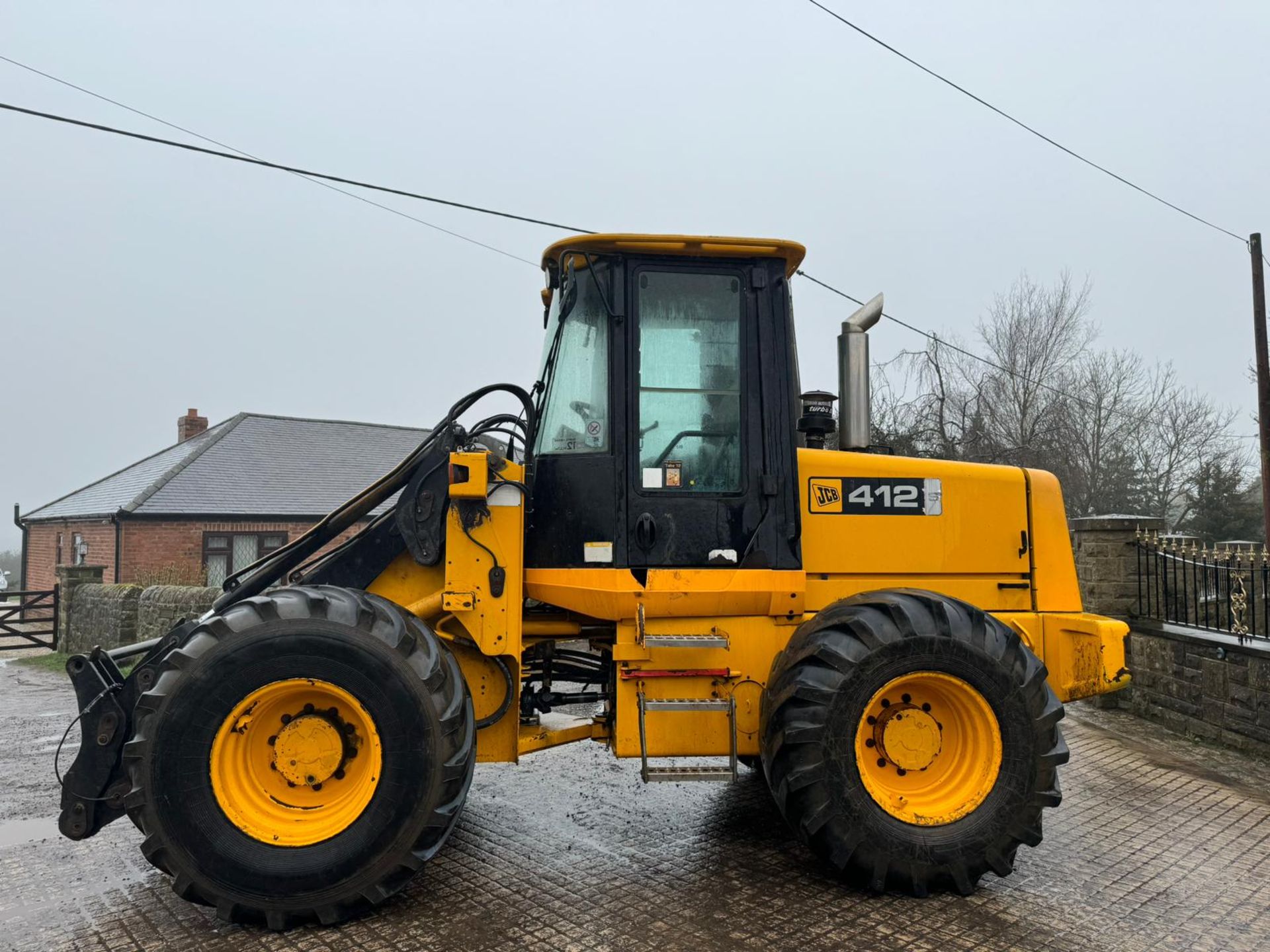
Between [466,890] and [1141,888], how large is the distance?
3013 millimetres

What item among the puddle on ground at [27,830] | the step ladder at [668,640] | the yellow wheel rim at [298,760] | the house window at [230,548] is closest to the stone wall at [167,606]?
the puddle on ground at [27,830]

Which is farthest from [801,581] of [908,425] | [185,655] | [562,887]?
[908,425]

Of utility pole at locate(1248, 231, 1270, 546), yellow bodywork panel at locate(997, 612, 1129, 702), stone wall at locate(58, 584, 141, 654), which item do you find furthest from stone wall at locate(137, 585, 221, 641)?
utility pole at locate(1248, 231, 1270, 546)

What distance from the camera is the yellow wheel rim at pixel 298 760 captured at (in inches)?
139

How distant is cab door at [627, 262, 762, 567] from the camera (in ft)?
13.5

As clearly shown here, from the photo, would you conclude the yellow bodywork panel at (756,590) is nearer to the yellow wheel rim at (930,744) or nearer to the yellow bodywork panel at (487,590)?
the yellow bodywork panel at (487,590)

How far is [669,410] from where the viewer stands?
4.19m

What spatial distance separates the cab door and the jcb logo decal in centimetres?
35

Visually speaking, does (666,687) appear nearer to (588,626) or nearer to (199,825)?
(588,626)

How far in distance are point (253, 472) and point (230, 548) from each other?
3160mm

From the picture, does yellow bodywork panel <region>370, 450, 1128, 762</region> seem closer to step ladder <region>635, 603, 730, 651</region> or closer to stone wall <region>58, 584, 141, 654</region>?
step ladder <region>635, 603, 730, 651</region>

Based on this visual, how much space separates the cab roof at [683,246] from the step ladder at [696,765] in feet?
6.93

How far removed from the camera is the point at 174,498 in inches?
910

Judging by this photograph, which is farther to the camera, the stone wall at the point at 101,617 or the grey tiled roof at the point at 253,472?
the grey tiled roof at the point at 253,472
